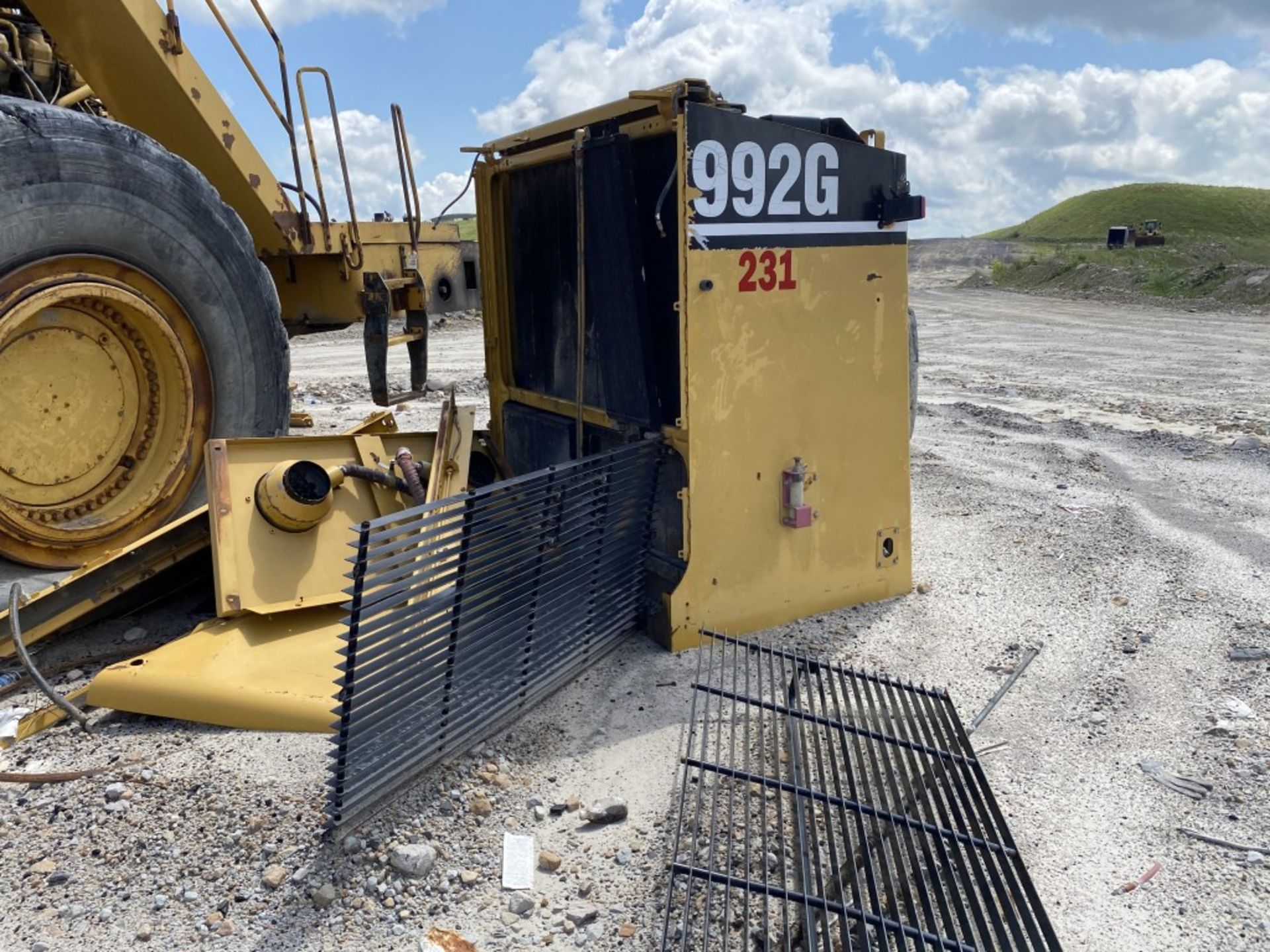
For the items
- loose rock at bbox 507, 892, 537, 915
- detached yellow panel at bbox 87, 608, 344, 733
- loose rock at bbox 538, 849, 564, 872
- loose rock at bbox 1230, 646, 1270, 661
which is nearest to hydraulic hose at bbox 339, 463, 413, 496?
detached yellow panel at bbox 87, 608, 344, 733

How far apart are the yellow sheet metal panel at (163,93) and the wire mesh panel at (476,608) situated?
7.48ft

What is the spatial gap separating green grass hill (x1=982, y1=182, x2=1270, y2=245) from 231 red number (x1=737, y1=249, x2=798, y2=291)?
4851cm

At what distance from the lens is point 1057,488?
239 inches

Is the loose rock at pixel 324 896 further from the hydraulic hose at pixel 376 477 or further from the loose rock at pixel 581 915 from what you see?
the hydraulic hose at pixel 376 477

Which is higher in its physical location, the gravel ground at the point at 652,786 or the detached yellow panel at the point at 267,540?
the detached yellow panel at the point at 267,540

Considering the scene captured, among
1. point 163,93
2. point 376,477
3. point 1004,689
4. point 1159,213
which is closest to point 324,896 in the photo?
point 376,477

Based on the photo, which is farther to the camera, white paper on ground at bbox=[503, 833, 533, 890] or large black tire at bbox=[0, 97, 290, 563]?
large black tire at bbox=[0, 97, 290, 563]

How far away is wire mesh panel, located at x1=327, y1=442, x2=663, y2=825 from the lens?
96.6 inches

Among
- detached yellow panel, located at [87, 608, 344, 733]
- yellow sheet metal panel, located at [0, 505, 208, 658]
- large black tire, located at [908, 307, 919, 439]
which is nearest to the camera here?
detached yellow panel, located at [87, 608, 344, 733]

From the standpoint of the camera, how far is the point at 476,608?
2842 mm

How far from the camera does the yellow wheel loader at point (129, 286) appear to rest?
3.30m

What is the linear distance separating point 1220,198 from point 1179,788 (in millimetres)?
63812

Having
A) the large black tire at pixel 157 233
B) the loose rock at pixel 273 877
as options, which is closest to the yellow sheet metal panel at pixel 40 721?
the large black tire at pixel 157 233

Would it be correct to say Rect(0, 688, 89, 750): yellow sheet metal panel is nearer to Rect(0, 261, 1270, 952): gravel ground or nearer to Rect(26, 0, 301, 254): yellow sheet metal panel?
Rect(0, 261, 1270, 952): gravel ground
